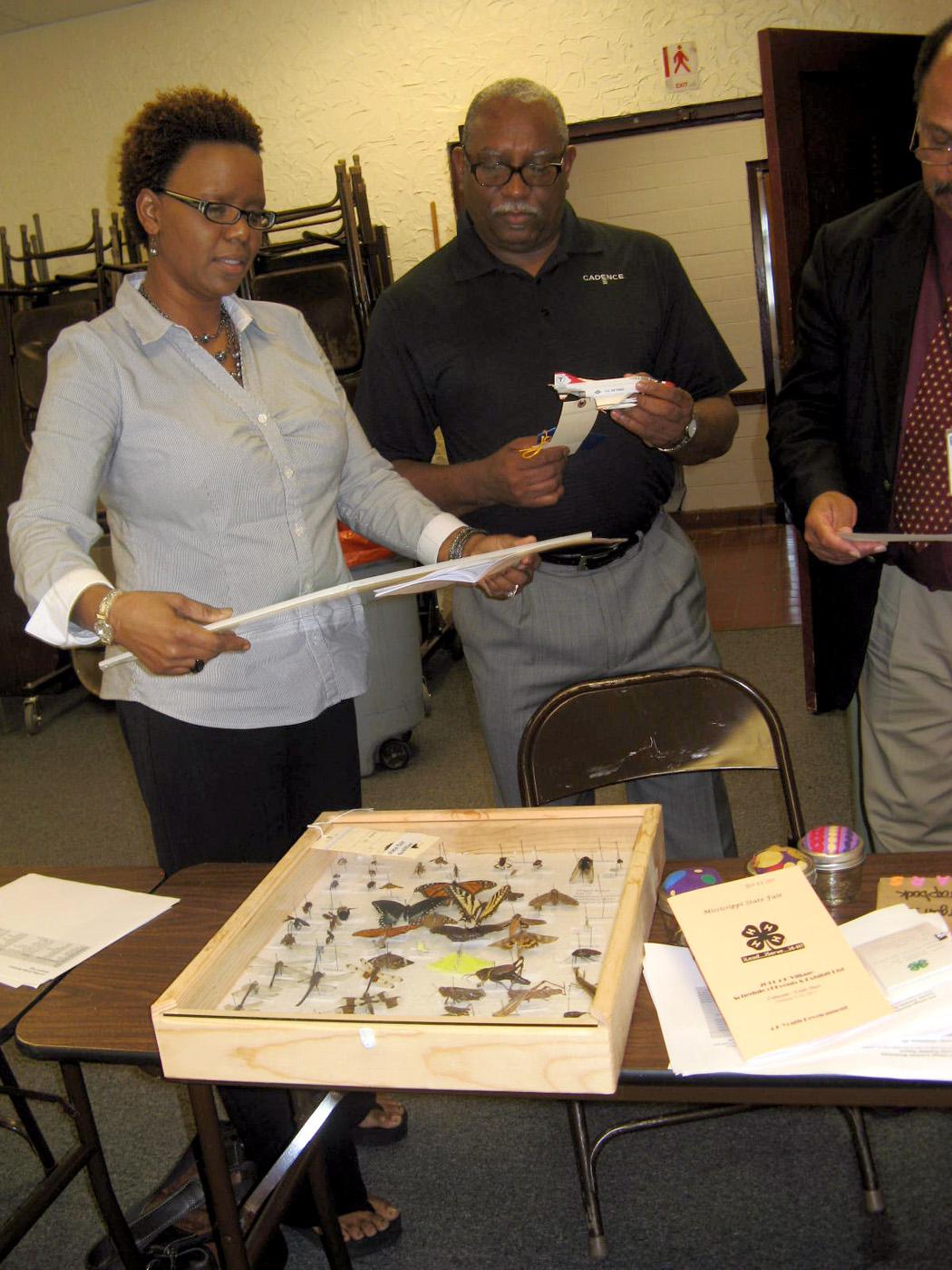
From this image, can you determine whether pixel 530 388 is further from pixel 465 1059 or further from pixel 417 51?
pixel 417 51

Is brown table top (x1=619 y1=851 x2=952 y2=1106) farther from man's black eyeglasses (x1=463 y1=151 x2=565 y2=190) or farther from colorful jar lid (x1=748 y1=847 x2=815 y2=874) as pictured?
man's black eyeglasses (x1=463 y1=151 x2=565 y2=190)

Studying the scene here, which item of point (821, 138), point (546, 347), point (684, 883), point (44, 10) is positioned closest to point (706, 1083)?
point (684, 883)

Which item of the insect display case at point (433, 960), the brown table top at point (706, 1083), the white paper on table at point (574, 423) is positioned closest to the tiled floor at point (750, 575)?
the white paper on table at point (574, 423)

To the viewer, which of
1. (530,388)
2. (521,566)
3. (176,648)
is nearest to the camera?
(176,648)

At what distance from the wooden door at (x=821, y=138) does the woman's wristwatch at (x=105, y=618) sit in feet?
8.26

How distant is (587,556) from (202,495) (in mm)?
718

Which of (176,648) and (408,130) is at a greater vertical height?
(408,130)

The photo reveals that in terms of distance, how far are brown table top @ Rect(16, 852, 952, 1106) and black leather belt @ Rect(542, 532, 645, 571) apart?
735mm

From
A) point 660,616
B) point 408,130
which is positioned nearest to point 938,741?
point 660,616

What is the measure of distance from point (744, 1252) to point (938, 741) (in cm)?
85

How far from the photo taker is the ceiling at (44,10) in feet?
18.3

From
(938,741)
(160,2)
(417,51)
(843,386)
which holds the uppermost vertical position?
(160,2)

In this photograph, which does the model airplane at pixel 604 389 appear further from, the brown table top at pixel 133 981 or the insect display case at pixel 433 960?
the brown table top at pixel 133 981

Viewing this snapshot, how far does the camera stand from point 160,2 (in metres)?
5.74
